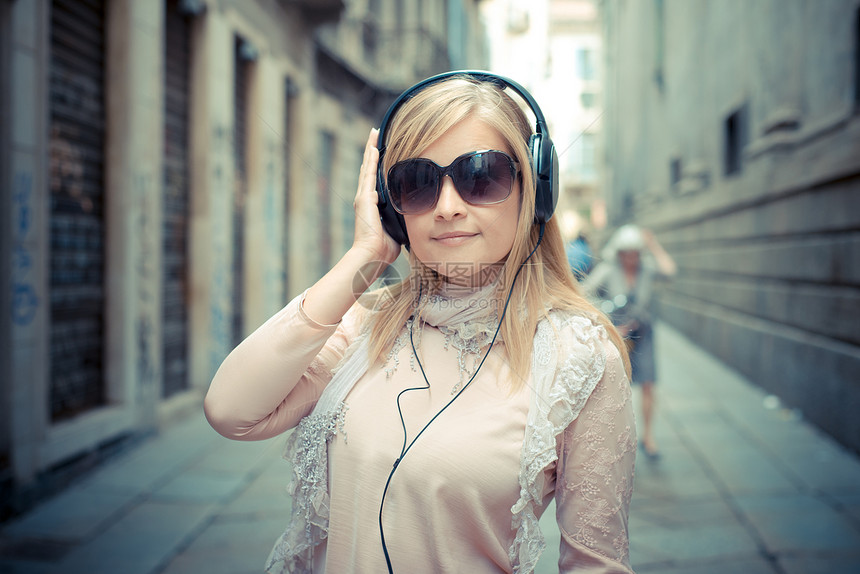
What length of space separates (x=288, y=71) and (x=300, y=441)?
342 inches

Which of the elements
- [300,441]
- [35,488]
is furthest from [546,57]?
[35,488]

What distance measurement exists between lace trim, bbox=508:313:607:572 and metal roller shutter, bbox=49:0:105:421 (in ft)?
Answer: 15.2

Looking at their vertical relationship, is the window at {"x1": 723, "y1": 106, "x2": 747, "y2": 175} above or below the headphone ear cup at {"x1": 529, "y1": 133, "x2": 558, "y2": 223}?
above

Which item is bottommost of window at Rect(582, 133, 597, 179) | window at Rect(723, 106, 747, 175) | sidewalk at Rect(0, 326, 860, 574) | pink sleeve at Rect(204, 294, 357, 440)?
sidewalk at Rect(0, 326, 860, 574)

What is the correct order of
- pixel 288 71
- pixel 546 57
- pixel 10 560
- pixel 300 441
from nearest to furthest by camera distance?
pixel 300 441
pixel 546 57
pixel 10 560
pixel 288 71

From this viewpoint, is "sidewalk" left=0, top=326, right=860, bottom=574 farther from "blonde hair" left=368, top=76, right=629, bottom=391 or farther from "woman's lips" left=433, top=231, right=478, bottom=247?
"woman's lips" left=433, top=231, right=478, bottom=247

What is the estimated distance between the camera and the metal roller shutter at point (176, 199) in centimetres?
671

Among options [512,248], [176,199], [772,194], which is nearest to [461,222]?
[512,248]

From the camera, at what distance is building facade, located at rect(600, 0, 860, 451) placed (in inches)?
219

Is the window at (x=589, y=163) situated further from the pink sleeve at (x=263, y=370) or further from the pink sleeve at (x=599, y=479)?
the pink sleeve at (x=263, y=370)

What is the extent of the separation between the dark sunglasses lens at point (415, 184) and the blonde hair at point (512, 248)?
0.04 meters

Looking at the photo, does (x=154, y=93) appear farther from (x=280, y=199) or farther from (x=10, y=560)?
(x=10, y=560)

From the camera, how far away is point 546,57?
2189 millimetres

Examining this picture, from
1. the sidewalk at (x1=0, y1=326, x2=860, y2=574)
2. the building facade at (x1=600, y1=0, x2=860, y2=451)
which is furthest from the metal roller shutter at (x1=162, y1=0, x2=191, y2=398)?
the building facade at (x1=600, y1=0, x2=860, y2=451)
